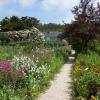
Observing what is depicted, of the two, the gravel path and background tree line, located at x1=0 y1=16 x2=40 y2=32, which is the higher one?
background tree line, located at x1=0 y1=16 x2=40 y2=32

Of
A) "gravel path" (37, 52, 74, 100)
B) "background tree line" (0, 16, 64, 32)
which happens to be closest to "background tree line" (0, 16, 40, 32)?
"background tree line" (0, 16, 64, 32)

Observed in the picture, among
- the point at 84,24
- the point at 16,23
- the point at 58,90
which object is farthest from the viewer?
the point at 16,23

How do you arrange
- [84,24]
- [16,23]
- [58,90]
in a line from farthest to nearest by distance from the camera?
[16,23] < [84,24] < [58,90]

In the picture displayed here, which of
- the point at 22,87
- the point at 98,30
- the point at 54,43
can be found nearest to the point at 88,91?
the point at 22,87

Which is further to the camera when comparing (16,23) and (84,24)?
(16,23)

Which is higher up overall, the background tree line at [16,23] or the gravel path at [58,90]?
the background tree line at [16,23]

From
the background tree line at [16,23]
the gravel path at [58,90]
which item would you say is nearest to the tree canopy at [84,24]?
the gravel path at [58,90]

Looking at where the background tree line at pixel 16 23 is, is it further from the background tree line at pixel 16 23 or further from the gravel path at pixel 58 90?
the gravel path at pixel 58 90

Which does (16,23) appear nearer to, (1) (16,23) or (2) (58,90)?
(1) (16,23)

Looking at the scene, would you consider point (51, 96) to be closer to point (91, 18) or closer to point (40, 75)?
point (40, 75)

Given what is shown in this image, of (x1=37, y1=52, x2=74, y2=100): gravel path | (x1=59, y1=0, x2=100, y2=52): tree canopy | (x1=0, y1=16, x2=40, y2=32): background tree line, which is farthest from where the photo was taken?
(x1=0, y1=16, x2=40, y2=32): background tree line

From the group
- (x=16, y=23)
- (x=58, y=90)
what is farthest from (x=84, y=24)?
(x=16, y=23)

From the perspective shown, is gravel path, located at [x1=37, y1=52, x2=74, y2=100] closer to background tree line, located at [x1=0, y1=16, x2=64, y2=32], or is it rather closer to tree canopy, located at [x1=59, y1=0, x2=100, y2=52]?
tree canopy, located at [x1=59, y1=0, x2=100, y2=52]

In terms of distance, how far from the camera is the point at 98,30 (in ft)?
92.2
